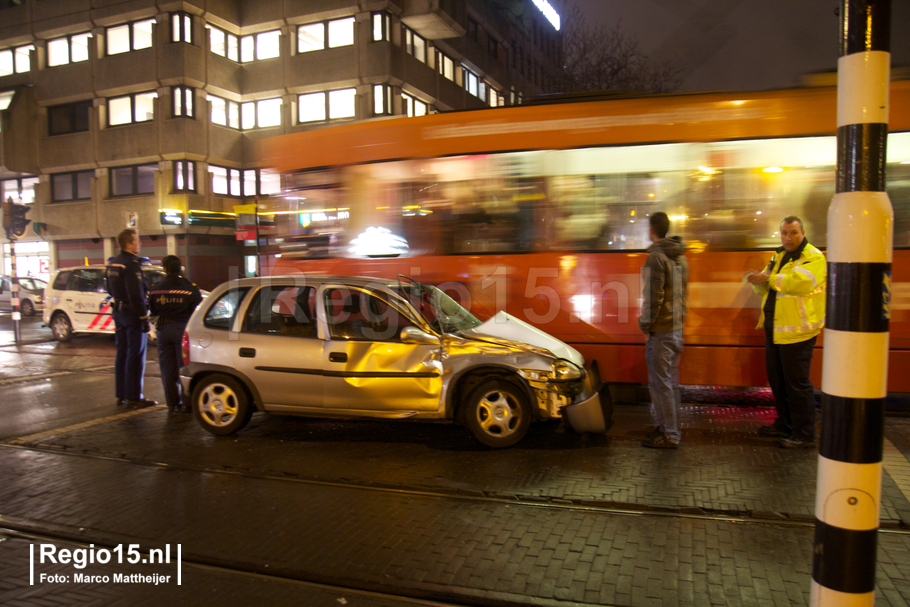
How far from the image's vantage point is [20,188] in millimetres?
32656

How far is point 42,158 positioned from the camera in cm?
3083

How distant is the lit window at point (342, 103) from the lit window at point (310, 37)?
2.32 metres

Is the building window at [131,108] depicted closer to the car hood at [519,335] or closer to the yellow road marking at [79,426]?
the yellow road marking at [79,426]

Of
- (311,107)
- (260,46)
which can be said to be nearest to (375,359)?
(311,107)

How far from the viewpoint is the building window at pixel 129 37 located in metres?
28.5

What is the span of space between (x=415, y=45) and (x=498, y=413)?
93.2 ft

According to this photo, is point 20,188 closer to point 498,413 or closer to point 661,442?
point 498,413

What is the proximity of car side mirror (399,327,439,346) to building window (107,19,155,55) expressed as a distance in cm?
2872

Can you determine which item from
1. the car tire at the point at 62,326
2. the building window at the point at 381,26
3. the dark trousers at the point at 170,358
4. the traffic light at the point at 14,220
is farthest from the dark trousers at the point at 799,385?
the building window at the point at 381,26

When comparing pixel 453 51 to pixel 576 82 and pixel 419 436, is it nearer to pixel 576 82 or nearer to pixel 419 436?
pixel 576 82

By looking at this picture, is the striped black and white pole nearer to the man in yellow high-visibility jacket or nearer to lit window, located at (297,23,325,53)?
the man in yellow high-visibility jacket

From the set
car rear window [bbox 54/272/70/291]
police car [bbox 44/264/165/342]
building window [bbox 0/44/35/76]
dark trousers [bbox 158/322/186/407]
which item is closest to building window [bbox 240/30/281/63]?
building window [bbox 0/44/35/76]

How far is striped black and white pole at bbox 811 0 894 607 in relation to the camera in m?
2.11

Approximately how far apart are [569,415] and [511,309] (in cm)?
234
